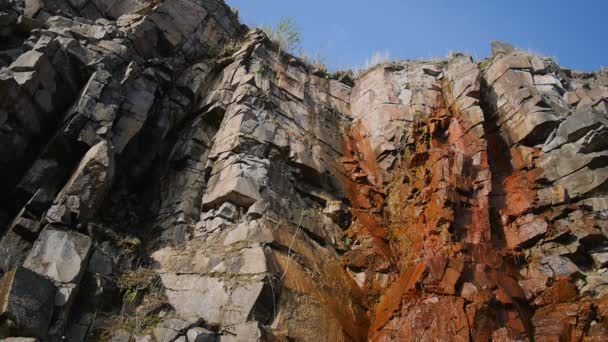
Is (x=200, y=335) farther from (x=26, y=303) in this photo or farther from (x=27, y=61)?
(x=27, y=61)

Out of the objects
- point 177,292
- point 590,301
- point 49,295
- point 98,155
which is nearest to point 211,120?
point 98,155

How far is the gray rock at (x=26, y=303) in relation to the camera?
15.0 ft

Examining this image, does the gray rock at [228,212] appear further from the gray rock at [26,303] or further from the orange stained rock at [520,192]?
the orange stained rock at [520,192]

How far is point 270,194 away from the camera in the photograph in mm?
7254

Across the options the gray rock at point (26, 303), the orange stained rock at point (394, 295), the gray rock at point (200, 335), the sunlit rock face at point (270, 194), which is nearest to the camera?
the gray rock at point (26, 303)

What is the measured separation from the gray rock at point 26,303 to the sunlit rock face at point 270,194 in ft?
0.05

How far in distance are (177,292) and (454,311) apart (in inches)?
140

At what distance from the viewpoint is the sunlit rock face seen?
5.65 meters

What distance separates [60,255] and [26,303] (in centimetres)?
85

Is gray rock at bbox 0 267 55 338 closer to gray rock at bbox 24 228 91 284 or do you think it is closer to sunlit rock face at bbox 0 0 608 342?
sunlit rock face at bbox 0 0 608 342

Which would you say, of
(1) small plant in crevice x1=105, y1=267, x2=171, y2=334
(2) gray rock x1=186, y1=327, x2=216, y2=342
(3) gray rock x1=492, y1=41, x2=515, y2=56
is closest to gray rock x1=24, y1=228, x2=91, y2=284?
(1) small plant in crevice x1=105, y1=267, x2=171, y2=334

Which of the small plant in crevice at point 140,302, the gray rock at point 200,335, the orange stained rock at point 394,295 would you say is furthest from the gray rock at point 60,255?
the orange stained rock at point 394,295

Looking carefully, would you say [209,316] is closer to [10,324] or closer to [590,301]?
[10,324]

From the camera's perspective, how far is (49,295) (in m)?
4.95
